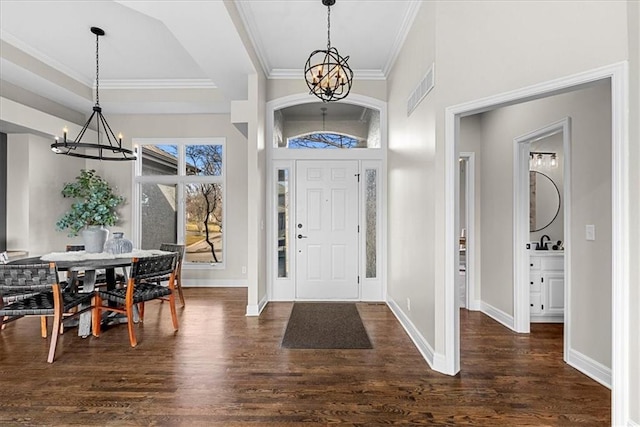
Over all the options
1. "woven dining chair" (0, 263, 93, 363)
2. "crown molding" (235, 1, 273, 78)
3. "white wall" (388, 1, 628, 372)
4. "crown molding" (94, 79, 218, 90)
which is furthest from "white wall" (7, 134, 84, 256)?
"white wall" (388, 1, 628, 372)

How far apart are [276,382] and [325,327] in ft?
4.49

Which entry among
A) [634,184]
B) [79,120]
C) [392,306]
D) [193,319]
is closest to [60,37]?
[79,120]

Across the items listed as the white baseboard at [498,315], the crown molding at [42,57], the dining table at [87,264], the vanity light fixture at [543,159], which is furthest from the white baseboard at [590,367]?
the crown molding at [42,57]

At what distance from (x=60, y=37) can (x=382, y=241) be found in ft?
15.5

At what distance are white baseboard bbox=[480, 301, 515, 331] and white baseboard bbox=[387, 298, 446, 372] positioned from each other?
1.13m

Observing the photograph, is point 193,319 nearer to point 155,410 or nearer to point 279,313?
point 279,313

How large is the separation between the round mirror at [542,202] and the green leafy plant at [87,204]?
6202mm

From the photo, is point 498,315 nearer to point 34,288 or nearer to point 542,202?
point 542,202

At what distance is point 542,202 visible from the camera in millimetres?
4441

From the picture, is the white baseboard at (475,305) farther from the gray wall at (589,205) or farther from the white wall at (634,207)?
the white wall at (634,207)

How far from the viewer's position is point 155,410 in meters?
2.30

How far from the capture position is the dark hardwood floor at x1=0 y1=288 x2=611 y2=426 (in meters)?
2.23

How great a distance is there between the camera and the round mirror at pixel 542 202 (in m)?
4.38

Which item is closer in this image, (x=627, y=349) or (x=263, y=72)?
(x=627, y=349)
